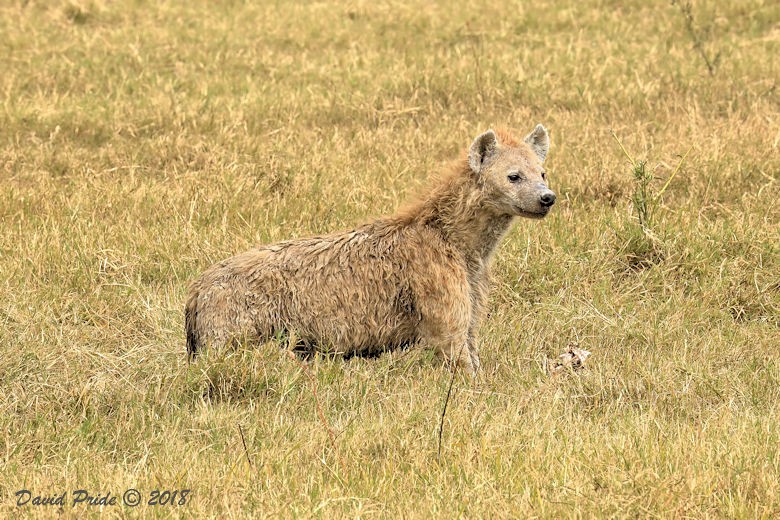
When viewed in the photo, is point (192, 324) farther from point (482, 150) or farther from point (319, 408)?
point (482, 150)

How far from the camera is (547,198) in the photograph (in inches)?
241

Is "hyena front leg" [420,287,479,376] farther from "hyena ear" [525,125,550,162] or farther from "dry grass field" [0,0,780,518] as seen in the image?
"hyena ear" [525,125,550,162]

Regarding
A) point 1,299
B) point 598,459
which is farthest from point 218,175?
point 598,459


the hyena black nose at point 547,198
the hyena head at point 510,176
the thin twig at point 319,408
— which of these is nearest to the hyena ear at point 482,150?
the hyena head at point 510,176

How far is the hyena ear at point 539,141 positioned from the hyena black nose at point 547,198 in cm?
58

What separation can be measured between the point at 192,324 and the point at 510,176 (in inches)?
73.2

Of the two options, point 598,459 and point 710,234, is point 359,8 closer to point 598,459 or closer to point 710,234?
point 710,234

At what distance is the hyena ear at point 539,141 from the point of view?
670cm

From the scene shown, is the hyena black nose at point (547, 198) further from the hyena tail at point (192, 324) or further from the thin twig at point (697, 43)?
the thin twig at point (697, 43)

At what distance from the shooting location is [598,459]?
16.0 feet

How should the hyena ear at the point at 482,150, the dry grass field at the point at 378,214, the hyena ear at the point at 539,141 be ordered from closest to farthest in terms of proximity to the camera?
the dry grass field at the point at 378,214, the hyena ear at the point at 482,150, the hyena ear at the point at 539,141

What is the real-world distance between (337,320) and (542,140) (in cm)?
166

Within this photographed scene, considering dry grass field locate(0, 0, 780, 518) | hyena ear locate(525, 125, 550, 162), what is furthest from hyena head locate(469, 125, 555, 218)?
dry grass field locate(0, 0, 780, 518)

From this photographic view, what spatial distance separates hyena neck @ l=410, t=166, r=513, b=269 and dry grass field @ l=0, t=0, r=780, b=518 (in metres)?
0.62
